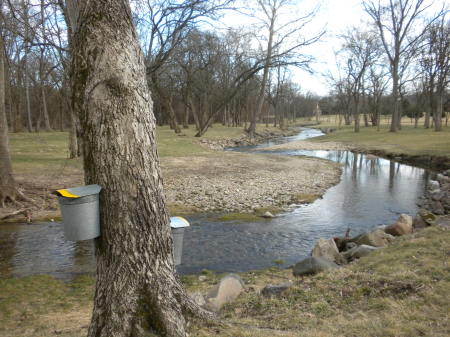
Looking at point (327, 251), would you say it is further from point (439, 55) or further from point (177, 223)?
point (439, 55)

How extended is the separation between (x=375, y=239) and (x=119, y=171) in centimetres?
674

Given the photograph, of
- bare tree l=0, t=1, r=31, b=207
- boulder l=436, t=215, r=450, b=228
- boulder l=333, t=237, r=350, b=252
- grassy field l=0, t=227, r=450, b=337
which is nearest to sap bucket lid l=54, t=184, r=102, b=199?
grassy field l=0, t=227, r=450, b=337

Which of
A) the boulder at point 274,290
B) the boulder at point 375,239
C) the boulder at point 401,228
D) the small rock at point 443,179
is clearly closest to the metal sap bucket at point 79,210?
the boulder at point 274,290

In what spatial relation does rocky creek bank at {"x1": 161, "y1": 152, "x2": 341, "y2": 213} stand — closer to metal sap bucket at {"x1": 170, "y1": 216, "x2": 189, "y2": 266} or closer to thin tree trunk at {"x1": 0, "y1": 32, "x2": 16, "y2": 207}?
thin tree trunk at {"x1": 0, "y1": 32, "x2": 16, "y2": 207}

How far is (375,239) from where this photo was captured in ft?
27.0

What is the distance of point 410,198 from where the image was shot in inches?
549

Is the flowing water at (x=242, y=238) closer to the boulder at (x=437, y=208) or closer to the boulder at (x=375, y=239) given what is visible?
the boulder at (x=437, y=208)

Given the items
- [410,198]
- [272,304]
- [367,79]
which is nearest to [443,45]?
[367,79]

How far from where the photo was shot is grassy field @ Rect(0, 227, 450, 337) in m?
3.94

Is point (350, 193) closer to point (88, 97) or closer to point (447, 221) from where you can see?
point (447, 221)

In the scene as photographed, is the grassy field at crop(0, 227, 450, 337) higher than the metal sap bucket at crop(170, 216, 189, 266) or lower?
lower

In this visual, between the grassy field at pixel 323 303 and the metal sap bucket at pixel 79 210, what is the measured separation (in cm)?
131

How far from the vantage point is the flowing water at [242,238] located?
7402 mm

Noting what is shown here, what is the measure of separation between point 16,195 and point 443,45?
123 ft
